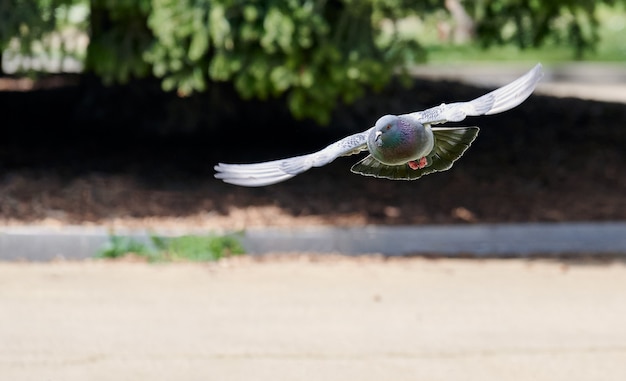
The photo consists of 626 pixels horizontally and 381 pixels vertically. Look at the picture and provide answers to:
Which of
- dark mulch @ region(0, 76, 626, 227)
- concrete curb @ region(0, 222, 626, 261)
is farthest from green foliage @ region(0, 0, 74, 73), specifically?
concrete curb @ region(0, 222, 626, 261)

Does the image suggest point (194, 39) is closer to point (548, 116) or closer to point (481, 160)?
point (481, 160)

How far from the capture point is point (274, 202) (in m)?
9.68

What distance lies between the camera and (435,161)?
402cm

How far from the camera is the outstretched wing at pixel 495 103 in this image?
3.52 m

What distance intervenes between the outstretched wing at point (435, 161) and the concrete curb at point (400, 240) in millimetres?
4619

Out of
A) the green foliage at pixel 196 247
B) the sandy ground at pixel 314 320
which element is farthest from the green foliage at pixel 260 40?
the sandy ground at pixel 314 320

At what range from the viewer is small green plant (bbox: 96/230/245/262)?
846 cm

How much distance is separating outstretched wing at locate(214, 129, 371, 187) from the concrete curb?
480 cm

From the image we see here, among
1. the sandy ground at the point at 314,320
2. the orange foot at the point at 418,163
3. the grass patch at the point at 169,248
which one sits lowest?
the sandy ground at the point at 314,320

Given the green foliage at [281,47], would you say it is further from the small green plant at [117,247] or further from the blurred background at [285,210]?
the small green plant at [117,247]

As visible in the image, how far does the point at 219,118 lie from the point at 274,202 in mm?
1821

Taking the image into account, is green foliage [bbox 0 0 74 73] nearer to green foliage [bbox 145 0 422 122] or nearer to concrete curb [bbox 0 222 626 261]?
green foliage [bbox 145 0 422 122]

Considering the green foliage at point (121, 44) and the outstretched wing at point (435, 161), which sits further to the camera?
the green foliage at point (121, 44)

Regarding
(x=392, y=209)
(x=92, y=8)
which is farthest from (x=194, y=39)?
(x=392, y=209)
